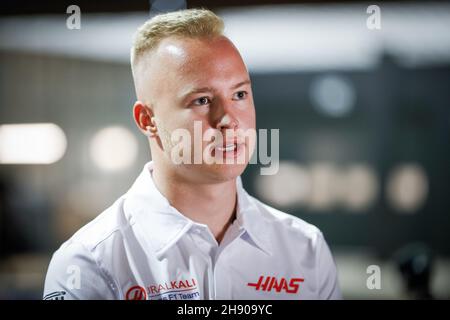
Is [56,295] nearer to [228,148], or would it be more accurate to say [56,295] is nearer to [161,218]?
[161,218]

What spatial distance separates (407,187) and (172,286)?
340cm

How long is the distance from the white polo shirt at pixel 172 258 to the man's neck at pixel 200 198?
33mm

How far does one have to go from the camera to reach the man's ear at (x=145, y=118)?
5.16 feet

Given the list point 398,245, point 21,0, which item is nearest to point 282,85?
point 398,245

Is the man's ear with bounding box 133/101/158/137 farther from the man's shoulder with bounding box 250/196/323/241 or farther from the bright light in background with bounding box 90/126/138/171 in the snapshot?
the bright light in background with bounding box 90/126/138/171

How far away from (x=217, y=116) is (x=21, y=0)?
128 centimetres

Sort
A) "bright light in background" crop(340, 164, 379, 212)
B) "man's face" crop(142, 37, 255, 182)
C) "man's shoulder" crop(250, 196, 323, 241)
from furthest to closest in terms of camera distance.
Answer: "bright light in background" crop(340, 164, 379, 212), "man's shoulder" crop(250, 196, 323, 241), "man's face" crop(142, 37, 255, 182)

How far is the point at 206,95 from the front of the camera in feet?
4.84

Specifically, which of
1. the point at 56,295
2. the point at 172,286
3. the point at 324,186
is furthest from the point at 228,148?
the point at 324,186

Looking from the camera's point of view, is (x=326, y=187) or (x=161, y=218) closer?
(x=161, y=218)

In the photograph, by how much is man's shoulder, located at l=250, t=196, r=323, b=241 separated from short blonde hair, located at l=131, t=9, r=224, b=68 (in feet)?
2.13

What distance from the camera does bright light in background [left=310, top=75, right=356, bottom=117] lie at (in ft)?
15.8

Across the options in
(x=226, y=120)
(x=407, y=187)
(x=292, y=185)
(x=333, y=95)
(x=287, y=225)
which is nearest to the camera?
(x=226, y=120)

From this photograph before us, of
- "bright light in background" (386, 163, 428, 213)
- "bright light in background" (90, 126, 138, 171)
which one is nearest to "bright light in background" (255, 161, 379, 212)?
"bright light in background" (386, 163, 428, 213)
